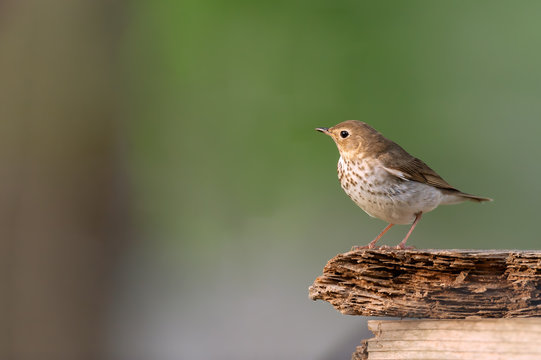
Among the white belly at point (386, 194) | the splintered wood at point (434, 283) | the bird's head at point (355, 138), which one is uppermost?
the bird's head at point (355, 138)

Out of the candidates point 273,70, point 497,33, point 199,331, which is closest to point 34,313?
point 199,331

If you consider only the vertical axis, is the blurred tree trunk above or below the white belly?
above

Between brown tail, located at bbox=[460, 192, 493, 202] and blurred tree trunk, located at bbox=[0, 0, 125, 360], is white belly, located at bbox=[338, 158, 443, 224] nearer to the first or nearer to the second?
brown tail, located at bbox=[460, 192, 493, 202]

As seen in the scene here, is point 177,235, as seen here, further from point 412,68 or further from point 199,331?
point 412,68

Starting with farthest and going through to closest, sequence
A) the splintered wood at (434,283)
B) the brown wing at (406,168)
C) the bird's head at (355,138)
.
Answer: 1. the bird's head at (355,138)
2. the brown wing at (406,168)
3. the splintered wood at (434,283)

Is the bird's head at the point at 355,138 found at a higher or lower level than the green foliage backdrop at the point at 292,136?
lower

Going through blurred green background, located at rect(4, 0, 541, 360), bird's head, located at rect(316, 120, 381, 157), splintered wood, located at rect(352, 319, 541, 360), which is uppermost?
blurred green background, located at rect(4, 0, 541, 360)

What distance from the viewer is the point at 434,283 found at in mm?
3014

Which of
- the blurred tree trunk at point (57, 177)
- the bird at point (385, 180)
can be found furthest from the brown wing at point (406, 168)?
the blurred tree trunk at point (57, 177)

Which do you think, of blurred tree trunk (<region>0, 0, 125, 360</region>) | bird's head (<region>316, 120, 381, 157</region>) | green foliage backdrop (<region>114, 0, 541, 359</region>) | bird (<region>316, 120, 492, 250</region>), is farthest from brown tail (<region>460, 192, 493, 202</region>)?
blurred tree trunk (<region>0, 0, 125, 360</region>)

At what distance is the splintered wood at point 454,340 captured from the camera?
288cm

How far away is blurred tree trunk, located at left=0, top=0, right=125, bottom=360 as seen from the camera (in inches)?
300

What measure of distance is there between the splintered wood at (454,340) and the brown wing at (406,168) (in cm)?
210

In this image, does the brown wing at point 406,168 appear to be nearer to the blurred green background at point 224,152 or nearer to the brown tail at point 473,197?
the brown tail at point 473,197
